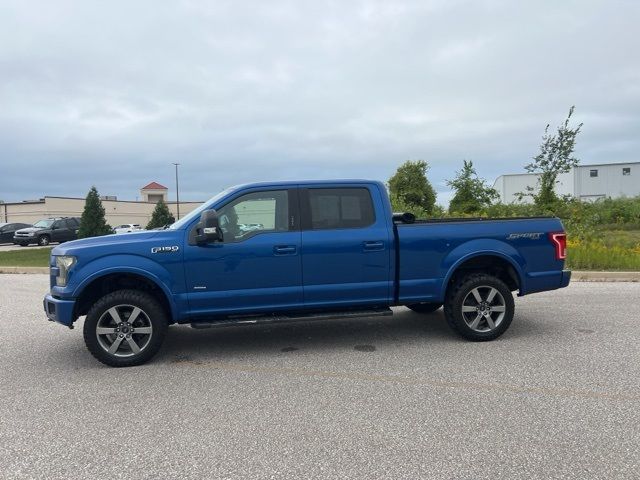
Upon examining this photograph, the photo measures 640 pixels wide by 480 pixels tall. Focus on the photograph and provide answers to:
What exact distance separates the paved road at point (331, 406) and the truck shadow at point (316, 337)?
4 cm

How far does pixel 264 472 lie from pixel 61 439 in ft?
5.18

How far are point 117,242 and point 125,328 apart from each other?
90cm

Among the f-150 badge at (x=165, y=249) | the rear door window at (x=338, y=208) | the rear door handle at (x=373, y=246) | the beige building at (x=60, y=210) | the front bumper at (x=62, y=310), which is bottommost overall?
the front bumper at (x=62, y=310)

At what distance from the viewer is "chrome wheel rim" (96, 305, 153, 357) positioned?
5.16 meters

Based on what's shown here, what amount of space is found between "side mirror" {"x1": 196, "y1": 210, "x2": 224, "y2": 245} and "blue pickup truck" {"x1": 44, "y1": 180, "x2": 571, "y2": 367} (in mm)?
14

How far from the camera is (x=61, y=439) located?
3.58 meters

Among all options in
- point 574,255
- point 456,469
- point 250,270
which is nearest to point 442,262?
point 250,270

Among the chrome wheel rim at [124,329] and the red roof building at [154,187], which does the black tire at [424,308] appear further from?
the red roof building at [154,187]

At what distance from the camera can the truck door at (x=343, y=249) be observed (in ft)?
18.0

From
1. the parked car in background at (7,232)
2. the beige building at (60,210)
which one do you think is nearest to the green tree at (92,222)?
the parked car in background at (7,232)

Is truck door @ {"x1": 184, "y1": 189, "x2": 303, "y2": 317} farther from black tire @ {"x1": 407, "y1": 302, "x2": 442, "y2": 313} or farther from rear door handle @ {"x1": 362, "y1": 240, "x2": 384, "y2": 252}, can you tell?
black tire @ {"x1": 407, "y1": 302, "x2": 442, "y2": 313}

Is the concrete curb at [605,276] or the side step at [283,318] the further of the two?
the concrete curb at [605,276]

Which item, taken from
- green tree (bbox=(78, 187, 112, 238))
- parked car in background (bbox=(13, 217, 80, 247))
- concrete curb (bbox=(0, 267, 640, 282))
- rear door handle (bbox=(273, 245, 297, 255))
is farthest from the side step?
parked car in background (bbox=(13, 217, 80, 247))

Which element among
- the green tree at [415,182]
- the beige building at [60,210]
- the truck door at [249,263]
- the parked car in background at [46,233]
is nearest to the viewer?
the truck door at [249,263]
